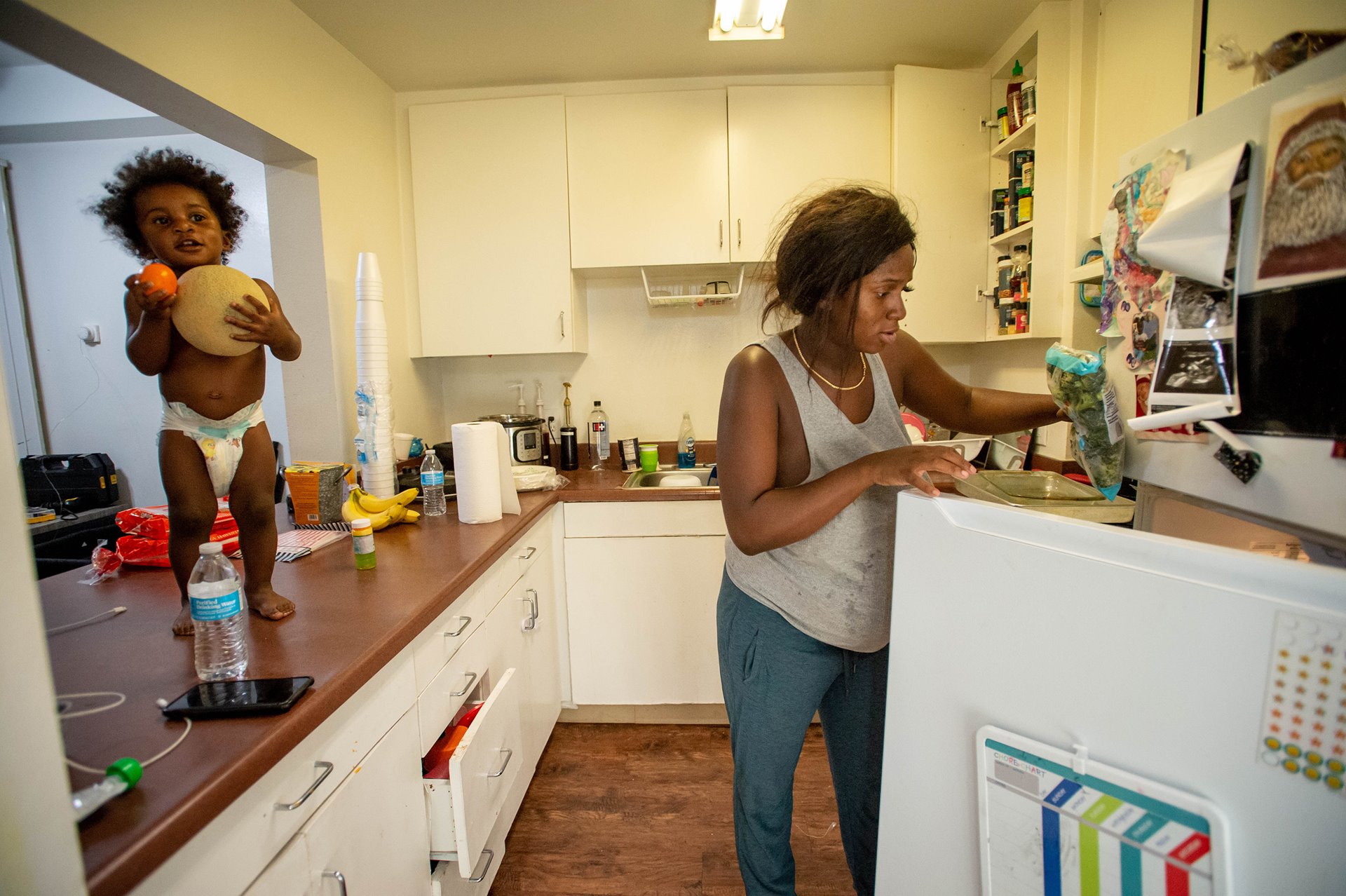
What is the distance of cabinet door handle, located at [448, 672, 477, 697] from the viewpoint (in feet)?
4.14

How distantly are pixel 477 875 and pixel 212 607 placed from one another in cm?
87

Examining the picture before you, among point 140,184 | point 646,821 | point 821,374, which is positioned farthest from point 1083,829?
point 140,184

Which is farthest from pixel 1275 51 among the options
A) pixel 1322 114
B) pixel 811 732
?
pixel 811 732

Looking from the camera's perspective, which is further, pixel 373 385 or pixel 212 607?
pixel 373 385

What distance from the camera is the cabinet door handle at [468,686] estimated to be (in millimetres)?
1263

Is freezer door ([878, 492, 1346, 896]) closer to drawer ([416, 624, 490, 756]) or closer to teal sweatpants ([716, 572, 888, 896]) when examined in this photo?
teal sweatpants ([716, 572, 888, 896])

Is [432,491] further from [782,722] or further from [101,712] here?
[782,722]

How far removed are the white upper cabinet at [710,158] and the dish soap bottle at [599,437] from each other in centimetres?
68

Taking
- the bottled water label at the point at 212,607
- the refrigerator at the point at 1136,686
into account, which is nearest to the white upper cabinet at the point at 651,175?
the refrigerator at the point at 1136,686

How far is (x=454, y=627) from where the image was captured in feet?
4.16

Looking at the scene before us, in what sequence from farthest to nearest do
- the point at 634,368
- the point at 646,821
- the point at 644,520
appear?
the point at 634,368 → the point at 644,520 → the point at 646,821

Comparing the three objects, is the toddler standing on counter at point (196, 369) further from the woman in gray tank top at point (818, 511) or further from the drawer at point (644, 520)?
the drawer at point (644, 520)

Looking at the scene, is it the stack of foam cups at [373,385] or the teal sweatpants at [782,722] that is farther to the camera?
the stack of foam cups at [373,385]

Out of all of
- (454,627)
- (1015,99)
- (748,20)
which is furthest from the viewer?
(1015,99)
